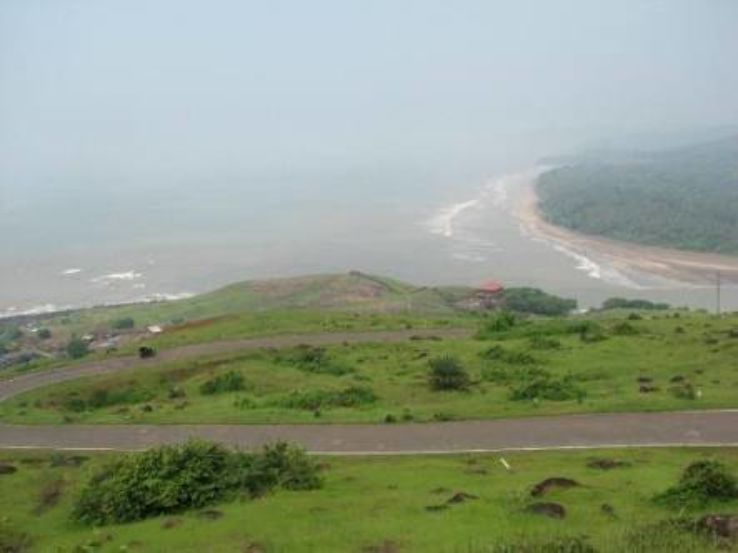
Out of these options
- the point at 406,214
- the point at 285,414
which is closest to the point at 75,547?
the point at 285,414

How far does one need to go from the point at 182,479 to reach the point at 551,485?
866 cm

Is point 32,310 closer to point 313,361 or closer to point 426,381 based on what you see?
point 313,361

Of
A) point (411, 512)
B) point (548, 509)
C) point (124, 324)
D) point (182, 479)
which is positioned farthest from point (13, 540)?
point (124, 324)

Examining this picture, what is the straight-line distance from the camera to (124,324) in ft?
295

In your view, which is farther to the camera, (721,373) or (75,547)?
(721,373)

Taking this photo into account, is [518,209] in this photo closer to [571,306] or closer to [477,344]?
[571,306]

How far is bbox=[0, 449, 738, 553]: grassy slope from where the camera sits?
16516 mm

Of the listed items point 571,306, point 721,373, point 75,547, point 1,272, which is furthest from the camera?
point 1,272

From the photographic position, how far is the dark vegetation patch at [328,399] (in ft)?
107

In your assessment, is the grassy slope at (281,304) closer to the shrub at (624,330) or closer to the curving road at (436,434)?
the shrub at (624,330)

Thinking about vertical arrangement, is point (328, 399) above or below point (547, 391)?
below

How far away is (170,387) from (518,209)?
5529 inches

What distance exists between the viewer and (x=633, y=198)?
558 feet

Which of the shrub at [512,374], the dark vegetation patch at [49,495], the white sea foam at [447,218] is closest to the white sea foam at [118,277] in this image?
the white sea foam at [447,218]
